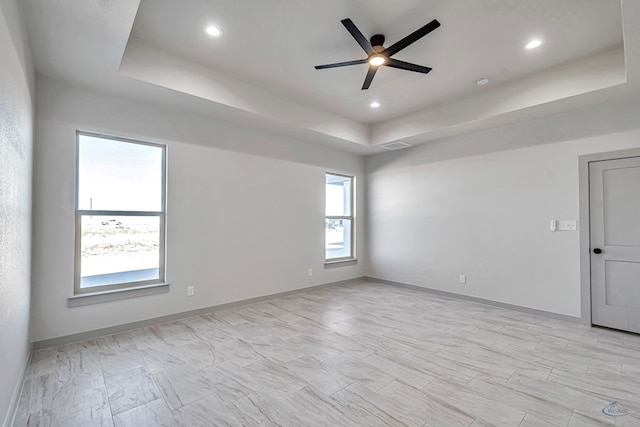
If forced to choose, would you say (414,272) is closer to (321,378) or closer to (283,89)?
(321,378)

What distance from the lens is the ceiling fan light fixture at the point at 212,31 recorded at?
2.79m

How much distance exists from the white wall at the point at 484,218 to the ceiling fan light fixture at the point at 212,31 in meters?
3.88

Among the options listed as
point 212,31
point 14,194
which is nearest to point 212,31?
point 212,31

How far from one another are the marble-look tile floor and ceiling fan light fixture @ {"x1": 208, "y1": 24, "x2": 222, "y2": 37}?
312 centimetres

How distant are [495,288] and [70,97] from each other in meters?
6.00

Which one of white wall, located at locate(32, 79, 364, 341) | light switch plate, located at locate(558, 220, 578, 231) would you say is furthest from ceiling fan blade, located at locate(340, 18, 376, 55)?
light switch plate, located at locate(558, 220, 578, 231)

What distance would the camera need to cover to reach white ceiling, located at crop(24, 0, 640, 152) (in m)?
2.47

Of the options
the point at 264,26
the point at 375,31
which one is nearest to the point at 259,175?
the point at 264,26

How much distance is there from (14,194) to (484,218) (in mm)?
5359

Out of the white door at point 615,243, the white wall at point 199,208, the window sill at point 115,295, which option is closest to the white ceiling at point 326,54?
the white wall at point 199,208

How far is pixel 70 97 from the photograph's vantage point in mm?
3135

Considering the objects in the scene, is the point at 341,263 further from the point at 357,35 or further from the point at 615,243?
the point at 357,35

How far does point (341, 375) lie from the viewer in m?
2.47

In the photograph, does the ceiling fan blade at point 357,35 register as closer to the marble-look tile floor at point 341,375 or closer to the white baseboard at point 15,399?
the marble-look tile floor at point 341,375
